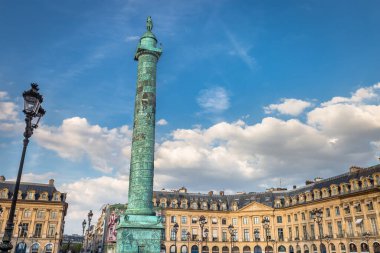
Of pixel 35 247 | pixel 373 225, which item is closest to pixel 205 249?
pixel 35 247

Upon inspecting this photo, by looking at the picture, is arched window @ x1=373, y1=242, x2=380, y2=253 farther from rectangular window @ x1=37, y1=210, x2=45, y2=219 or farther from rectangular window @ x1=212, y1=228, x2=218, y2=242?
rectangular window @ x1=37, y1=210, x2=45, y2=219

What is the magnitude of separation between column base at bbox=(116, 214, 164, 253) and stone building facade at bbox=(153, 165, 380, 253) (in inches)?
1153

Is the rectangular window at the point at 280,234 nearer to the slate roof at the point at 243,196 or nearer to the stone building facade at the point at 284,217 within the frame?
the stone building facade at the point at 284,217

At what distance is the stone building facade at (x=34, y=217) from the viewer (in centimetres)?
5266

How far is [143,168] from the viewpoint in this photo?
74.8 ft

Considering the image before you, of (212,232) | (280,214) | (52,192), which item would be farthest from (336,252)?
(52,192)

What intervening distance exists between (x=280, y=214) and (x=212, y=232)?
13.4m

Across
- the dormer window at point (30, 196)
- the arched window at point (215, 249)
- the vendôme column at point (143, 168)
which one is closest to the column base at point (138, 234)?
the vendôme column at point (143, 168)

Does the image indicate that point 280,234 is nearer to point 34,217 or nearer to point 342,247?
point 342,247

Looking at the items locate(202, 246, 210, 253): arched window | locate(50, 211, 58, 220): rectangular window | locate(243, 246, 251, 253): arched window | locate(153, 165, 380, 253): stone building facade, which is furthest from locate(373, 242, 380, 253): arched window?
locate(50, 211, 58, 220): rectangular window

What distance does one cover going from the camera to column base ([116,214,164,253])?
20.7 meters

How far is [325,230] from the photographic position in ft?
171

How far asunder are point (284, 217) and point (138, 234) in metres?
47.4

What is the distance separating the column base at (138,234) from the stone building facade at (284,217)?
29.3 metres
